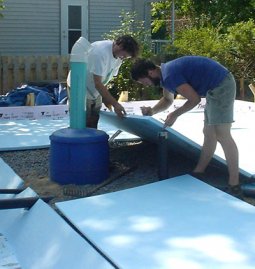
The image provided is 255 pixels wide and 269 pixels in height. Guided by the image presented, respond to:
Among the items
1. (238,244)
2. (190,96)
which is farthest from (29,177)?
(238,244)

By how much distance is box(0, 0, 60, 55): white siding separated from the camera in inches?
610

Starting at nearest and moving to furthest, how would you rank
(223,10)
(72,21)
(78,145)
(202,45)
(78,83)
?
(78,145), (78,83), (202,45), (72,21), (223,10)

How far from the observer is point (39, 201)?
434cm

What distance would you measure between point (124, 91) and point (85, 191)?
19.6 ft

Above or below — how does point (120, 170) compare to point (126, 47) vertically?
below

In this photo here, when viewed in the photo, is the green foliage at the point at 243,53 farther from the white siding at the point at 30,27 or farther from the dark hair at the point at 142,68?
the dark hair at the point at 142,68

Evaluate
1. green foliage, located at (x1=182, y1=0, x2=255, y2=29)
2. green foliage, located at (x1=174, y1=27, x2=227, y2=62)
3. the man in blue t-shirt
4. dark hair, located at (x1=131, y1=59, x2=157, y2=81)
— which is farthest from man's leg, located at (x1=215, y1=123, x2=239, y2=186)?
green foliage, located at (x1=182, y1=0, x2=255, y2=29)

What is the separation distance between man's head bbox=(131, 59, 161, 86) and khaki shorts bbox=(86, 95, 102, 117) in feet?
4.67

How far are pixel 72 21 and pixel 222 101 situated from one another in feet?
39.6

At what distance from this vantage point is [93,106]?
6059 mm

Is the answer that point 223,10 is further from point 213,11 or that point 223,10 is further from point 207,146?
point 207,146

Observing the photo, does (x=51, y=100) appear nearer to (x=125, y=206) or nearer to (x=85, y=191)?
(x=85, y=191)

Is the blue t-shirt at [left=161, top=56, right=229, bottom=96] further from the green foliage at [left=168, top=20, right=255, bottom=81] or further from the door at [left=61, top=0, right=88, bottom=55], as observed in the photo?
the door at [left=61, top=0, right=88, bottom=55]

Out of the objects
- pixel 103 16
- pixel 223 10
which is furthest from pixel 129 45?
pixel 223 10
